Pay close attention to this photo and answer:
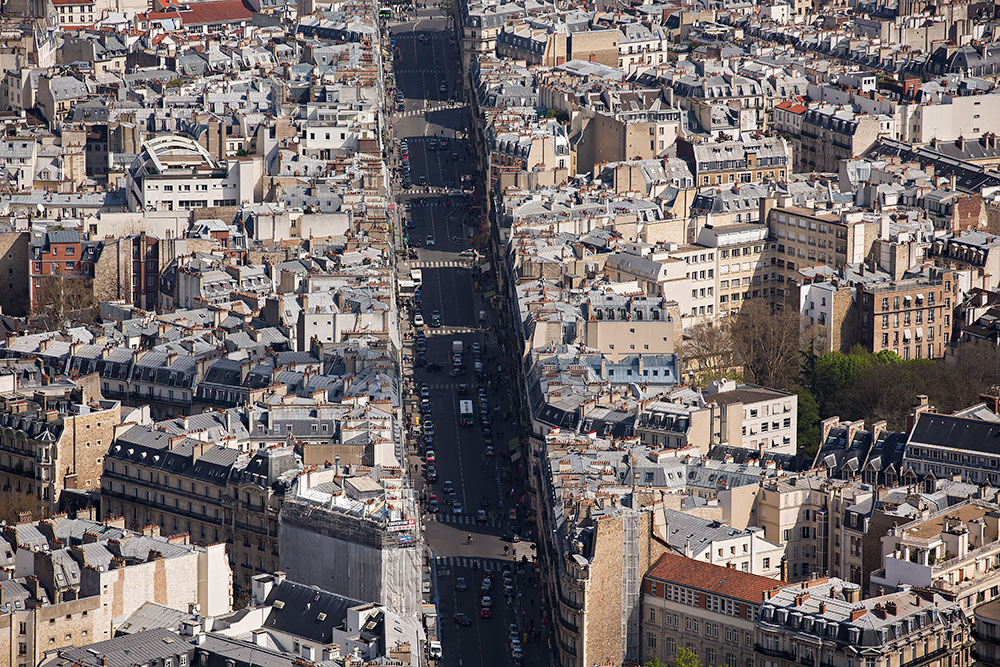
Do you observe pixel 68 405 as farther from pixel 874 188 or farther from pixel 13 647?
pixel 874 188

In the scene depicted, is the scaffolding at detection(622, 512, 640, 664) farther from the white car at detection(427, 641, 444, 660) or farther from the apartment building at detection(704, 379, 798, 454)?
the apartment building at detection(704, 379, 798, 454)

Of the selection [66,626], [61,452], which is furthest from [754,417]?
[66,626]

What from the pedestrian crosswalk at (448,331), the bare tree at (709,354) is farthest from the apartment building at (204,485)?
the pedestrian crosswalk at (448,331)

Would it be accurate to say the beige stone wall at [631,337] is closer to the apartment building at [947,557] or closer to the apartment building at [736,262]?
the apartment building at [736,262]

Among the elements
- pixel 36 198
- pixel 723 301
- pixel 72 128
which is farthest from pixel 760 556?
pixel 72 128

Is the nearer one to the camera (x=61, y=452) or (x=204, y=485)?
(x=204, y=485)

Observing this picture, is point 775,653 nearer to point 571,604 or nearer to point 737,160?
point 571,604
